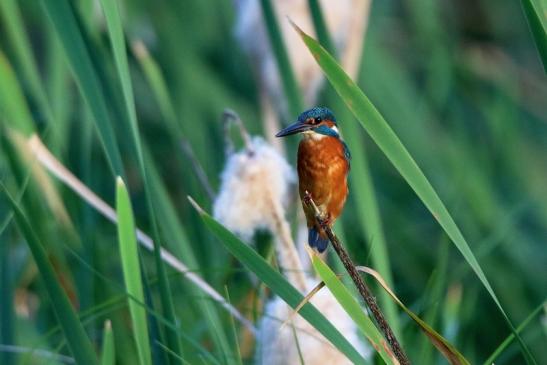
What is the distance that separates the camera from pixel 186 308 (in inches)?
79.7

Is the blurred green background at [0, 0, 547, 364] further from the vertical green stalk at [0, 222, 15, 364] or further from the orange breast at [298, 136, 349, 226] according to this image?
the orange breast at [298, 136, 349, 226]

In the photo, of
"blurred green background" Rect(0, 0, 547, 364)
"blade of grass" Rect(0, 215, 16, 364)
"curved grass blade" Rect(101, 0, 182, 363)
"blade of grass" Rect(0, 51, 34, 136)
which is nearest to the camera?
"curved grass blade" Rect(101, 0, 182, 363)

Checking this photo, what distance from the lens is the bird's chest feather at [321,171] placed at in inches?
42.6

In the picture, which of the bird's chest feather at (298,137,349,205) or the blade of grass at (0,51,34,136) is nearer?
the bird's chest feather at (298,137,349,205)

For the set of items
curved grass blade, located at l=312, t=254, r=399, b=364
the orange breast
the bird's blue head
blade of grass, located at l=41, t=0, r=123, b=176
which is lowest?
curved grass blade, located at l=312, t=254, r=399, b=364

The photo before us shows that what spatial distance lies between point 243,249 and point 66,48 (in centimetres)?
35

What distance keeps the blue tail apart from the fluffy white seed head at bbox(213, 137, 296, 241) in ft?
0.85

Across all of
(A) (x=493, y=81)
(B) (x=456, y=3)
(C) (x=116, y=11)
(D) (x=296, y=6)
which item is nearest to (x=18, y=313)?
(D) (x=296, y=6)

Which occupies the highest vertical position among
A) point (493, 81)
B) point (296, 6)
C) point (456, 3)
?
point (296, 6)

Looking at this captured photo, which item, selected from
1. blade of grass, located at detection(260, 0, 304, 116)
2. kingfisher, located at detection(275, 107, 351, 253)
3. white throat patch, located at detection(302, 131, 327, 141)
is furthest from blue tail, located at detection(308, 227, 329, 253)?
blade of grass, located at detection(260, 0, 304, 116)

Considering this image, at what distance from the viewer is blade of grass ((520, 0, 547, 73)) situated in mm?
949

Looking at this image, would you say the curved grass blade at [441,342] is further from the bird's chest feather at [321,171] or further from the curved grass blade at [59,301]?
the curved grass blade at [59,301]

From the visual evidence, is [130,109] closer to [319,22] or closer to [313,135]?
[313,135]

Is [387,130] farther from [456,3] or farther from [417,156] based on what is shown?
[456,3]
